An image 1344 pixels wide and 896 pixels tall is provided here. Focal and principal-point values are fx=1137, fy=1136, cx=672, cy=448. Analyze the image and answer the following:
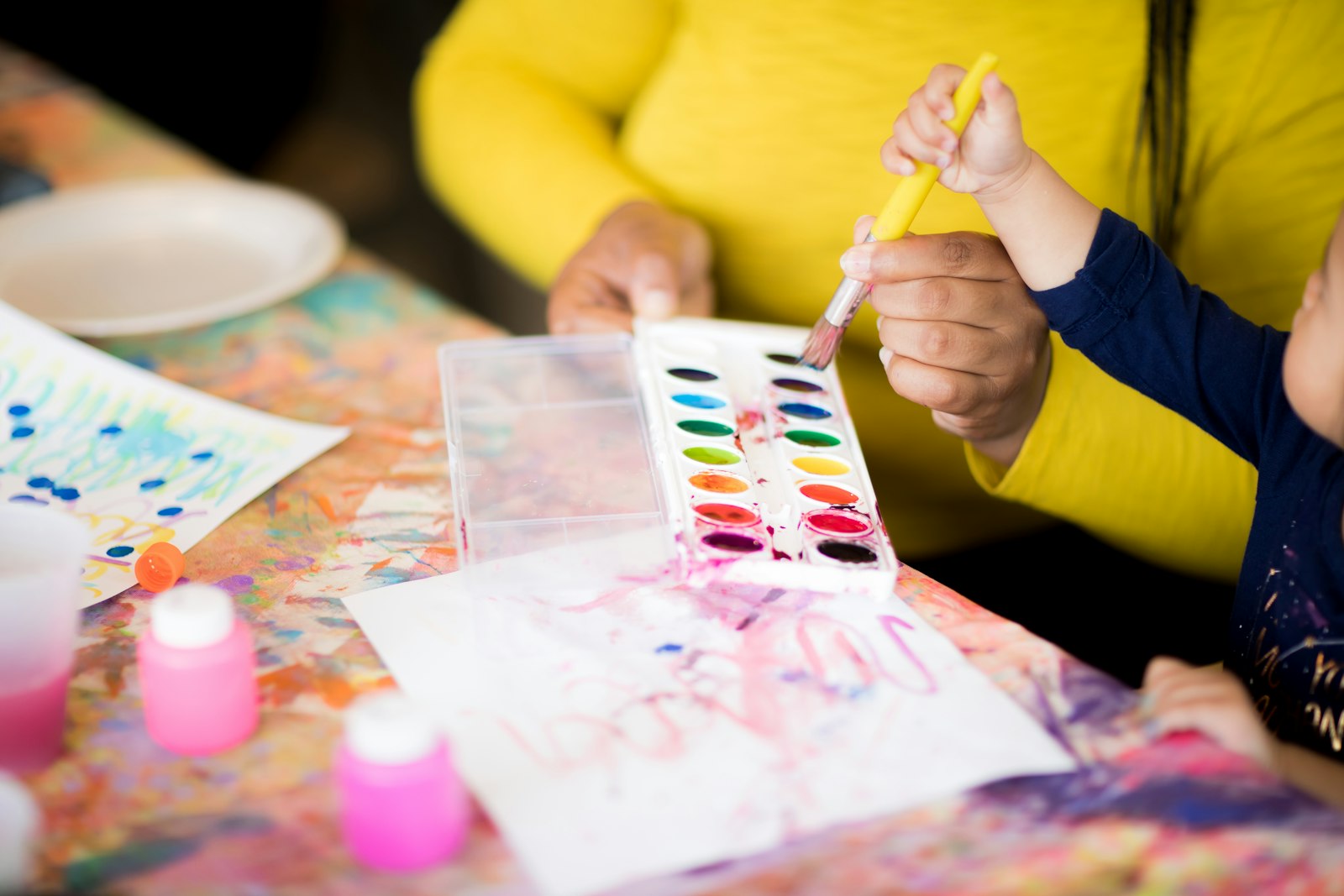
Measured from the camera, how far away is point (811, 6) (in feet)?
2.70

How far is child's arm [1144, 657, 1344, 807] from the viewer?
46cm

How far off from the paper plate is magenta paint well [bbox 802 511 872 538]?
49cm

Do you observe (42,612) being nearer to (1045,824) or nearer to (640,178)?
(1045,824)

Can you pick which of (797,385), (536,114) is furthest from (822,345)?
(536,114)

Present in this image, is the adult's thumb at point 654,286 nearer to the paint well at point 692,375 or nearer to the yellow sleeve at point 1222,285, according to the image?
the paint well at point 692,375

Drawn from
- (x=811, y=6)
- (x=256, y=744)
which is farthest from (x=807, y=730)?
(x=811, y=6)

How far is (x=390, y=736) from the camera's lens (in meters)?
0.37

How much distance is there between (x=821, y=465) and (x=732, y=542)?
0.09 metres

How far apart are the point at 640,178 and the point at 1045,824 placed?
0.67 meters

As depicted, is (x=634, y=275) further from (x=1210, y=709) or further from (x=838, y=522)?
(x=1210, y=709)

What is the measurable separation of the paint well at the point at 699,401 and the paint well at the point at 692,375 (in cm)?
2

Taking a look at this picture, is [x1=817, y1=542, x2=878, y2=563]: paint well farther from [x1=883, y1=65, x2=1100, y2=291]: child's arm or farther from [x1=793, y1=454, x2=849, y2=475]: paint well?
[x1=883, y1=65, x2=1100, y2=291]: child's arm

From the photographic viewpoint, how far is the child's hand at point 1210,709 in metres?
0.45

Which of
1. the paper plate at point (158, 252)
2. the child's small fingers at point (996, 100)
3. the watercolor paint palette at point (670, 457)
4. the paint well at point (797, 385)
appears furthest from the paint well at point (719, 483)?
the paper plate at point (158, 252)
